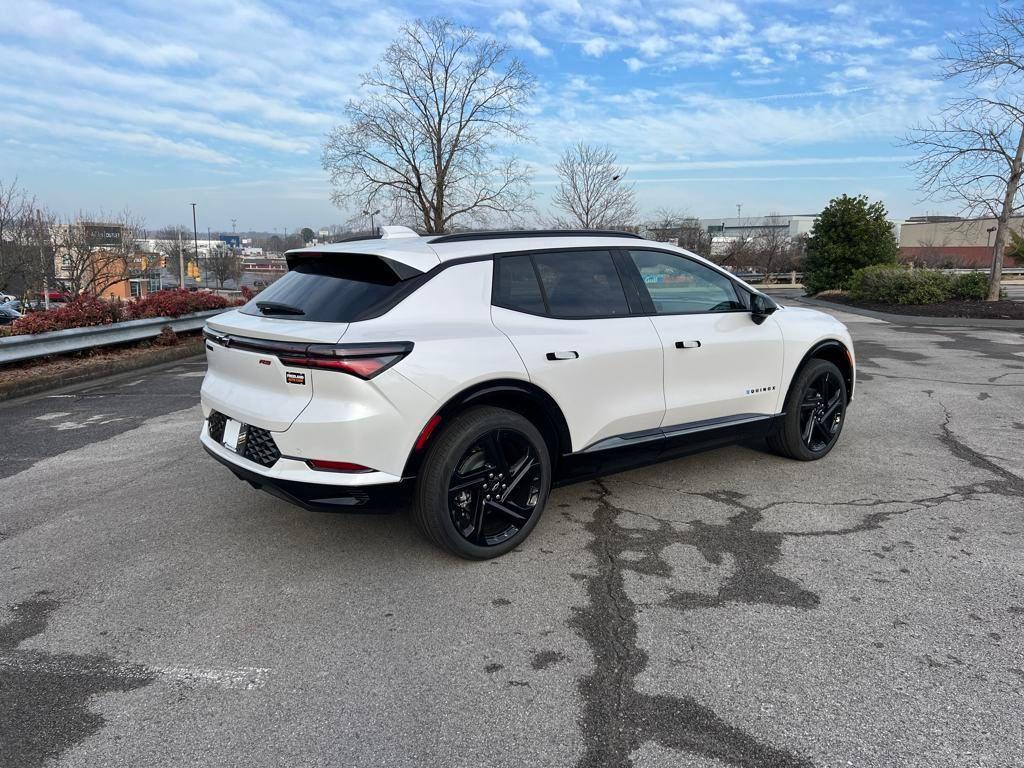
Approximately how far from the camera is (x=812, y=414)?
520 centimetres

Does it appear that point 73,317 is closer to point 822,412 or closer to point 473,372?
point 473,372

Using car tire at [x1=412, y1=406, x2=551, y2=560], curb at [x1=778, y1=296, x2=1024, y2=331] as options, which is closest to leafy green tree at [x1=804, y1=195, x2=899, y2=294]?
curb at [x1=778, y1=296, x2=1024, y2=331]

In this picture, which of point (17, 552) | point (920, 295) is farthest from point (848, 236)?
point (17, 552)

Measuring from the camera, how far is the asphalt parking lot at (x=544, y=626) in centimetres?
229

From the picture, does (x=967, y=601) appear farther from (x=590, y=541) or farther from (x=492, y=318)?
(x=492, y=318)

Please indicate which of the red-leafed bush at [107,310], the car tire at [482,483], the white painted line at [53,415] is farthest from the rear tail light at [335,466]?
the red-leafed bush at [107,310]

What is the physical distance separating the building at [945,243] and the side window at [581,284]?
54.6 metres

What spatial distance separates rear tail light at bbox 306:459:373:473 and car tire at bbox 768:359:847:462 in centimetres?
328

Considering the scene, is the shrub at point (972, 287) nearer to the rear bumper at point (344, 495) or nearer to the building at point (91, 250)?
the rear bumper at point (344, 495)

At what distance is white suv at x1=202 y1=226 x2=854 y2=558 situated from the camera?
123 inches

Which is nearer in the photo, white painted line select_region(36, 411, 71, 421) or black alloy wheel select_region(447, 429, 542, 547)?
black alloy wheel select_region(447, 429, 542, 547)

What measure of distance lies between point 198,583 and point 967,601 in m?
3.70

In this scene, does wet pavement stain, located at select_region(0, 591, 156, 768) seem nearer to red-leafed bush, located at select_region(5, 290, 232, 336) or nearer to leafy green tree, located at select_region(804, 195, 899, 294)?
red-leafed bush, located at select_region(5, 290, 232, 336)

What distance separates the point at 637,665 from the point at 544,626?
1.55 ft
